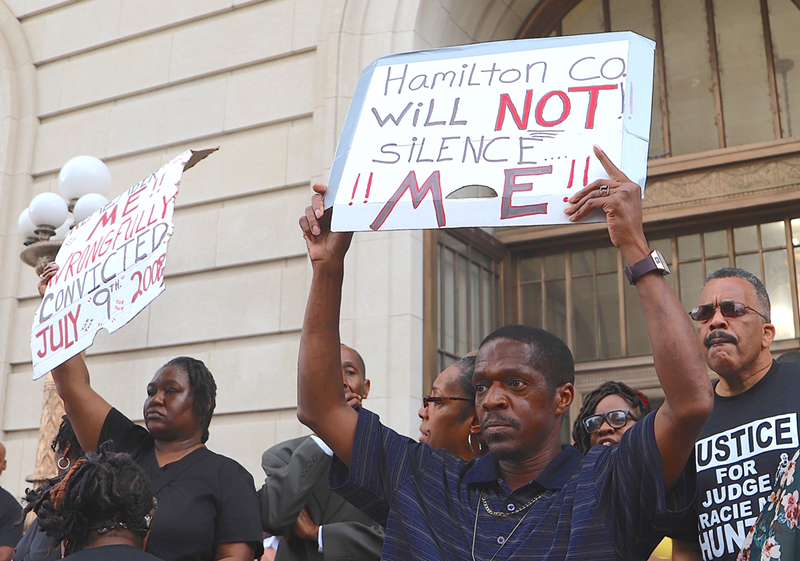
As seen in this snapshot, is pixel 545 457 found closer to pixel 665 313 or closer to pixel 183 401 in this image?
pixel 665 313

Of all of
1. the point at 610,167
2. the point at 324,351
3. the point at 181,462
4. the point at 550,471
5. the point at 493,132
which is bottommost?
the point at 550,471

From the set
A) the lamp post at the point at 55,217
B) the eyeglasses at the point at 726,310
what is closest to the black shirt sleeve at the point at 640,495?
the eyeglasses at the point at 726,310

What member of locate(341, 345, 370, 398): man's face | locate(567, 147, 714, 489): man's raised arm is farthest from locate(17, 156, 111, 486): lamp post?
locate(567, 147, 714, 489): man's raised arm

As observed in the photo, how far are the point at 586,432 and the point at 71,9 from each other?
772cm

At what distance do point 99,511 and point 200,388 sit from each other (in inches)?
43.9

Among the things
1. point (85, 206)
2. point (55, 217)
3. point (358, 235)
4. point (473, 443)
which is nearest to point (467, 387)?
point (473, 443)

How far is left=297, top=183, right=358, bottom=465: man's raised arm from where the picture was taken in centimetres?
283

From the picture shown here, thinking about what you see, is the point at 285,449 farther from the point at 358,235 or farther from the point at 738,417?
the point at 358,235

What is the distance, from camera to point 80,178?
7.00 metres

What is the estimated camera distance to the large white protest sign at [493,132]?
2695 millimetres

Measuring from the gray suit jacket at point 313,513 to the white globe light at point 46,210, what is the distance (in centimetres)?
368

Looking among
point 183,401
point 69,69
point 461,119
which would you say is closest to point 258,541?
point 183,401

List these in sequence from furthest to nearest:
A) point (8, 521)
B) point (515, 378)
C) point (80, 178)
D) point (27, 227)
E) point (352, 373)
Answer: point (27, 227) < point (80, 178) < point (8, 521) < point (352, 373) < point (515, 378)

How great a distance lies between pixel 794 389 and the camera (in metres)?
3.15
